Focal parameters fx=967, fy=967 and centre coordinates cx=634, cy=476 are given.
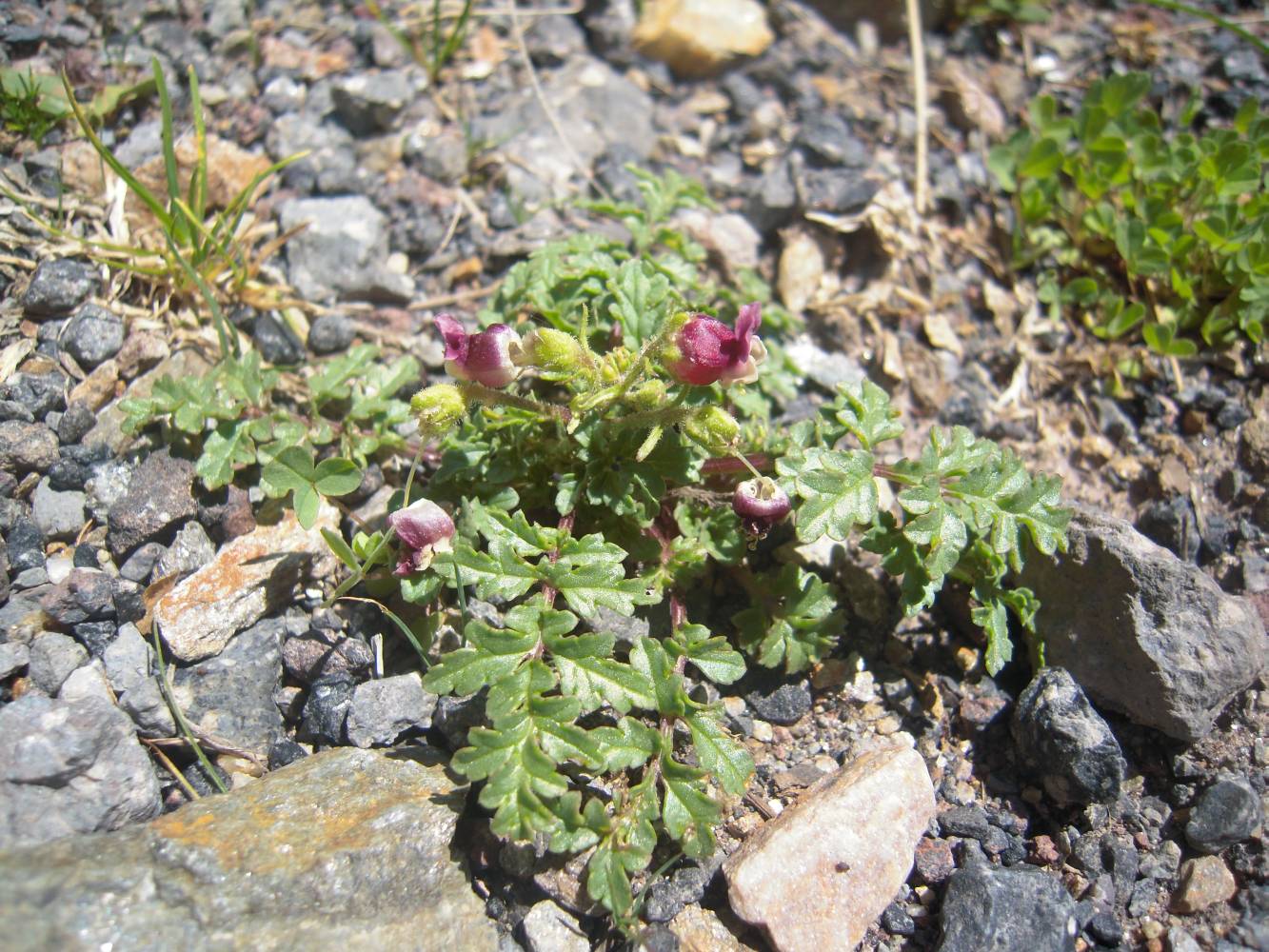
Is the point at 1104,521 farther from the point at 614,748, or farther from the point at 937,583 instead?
the point at 614,748

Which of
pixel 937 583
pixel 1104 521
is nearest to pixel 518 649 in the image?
pixel 937 583

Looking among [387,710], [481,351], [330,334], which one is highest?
[481,351]

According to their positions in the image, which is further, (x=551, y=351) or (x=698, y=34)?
(x=698, y=34)

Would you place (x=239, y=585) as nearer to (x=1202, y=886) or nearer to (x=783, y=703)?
(x=783, y=703)

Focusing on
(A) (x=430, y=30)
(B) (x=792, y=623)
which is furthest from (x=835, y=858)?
(A) (x=430, y=30)

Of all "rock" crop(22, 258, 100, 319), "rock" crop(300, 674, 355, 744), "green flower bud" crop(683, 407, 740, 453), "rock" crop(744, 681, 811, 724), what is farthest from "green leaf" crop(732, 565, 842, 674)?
"rock" crop(22, 258, 100, 319)

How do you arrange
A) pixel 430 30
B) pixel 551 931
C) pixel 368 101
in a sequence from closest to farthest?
pixel 551 931, pixel 368 101, pixel 430 30
